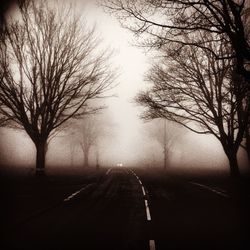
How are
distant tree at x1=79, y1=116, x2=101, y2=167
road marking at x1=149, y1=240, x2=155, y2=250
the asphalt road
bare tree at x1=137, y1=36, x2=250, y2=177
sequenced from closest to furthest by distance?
road marking at x1=149, y1=240, x2=155, y2=250, the asphalt road, bare tree at x1=137, y1=36, x2=250, y2=177, distant tree at x1=79, y1=116, x2=101, y2=167

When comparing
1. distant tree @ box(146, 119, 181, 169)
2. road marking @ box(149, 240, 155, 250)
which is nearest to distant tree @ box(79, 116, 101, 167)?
distant tree @ box(146, 119, 181, 169)

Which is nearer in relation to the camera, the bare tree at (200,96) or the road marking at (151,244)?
the road marking at (151,244)

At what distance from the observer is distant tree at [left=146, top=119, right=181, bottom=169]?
6444cm

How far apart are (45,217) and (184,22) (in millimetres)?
8307

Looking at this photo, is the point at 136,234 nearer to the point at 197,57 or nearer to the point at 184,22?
the point at 184,22

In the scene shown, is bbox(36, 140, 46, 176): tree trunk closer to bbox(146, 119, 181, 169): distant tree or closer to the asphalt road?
the asphalt road

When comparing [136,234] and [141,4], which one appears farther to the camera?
[141,4]

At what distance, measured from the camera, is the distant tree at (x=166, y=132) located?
6444 cm

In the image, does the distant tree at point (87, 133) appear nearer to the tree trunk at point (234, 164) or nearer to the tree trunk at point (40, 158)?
the tree trunk at point (40, 158)

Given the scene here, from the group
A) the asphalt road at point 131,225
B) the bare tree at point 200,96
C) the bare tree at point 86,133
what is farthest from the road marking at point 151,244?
the bare tree at point 86,133

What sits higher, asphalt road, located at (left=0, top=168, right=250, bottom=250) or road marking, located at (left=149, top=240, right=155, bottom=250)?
asphalt road, located at (left=0, top=168, right=250, bottom=250)

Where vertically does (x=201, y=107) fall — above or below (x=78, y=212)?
above

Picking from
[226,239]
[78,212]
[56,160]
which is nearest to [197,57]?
[78,212]

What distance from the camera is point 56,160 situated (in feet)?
239
